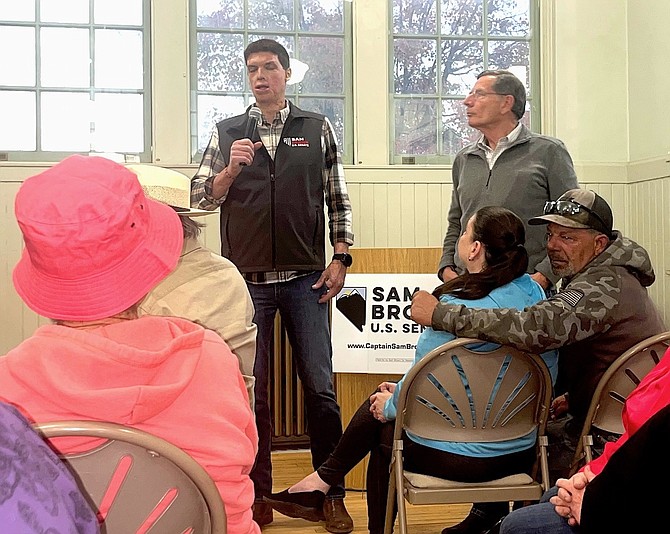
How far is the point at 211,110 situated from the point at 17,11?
3.47 ft

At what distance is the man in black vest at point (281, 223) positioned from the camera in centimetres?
297

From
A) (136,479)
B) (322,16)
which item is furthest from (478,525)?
(322,16)

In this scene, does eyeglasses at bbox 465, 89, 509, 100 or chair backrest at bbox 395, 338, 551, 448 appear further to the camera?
eyeglasses at bbox 465, 89, 509, 100

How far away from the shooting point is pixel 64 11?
4.03 metres

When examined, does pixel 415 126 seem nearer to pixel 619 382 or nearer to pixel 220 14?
pixel 220 14

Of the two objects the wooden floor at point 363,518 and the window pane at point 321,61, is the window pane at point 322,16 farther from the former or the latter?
the wooden floor at point 363,518

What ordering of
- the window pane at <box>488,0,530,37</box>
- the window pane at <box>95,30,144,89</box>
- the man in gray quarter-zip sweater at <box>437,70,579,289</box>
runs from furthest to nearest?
the window pane at <box>488,0,530,37</box>
the window pane at <box>95,30,144,89</box>
the man in gray quarter-zip sweater at <box>437,70,579,289</box>

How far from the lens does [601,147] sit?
14.1 feet

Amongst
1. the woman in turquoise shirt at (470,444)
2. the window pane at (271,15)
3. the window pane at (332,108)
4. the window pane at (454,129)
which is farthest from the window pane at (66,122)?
the woman in turquoise shirt at (470,444)

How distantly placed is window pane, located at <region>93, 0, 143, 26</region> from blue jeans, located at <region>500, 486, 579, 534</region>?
3.35 metres

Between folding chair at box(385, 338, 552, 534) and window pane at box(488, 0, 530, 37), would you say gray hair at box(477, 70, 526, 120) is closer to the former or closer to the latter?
folding chair at box(385, 338, 552, 534)

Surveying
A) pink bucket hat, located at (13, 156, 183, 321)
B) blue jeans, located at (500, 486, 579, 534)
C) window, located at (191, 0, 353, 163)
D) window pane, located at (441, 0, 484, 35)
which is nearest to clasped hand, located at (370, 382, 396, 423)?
blue jeans, located at (500, 486, 579, 534)

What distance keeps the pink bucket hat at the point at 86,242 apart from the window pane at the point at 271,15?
10.6ft

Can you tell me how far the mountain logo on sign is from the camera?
327 centimetres
